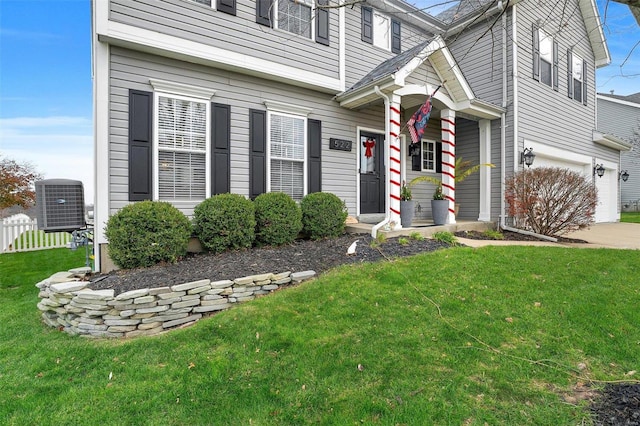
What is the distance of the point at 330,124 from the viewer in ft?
24.0

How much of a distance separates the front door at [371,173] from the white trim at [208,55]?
1.55 meters

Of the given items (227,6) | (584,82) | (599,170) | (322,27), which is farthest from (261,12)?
(599,170)

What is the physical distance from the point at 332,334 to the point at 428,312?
40.5 inches

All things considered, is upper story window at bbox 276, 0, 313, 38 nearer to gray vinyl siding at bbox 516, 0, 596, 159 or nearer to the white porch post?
the white porch post

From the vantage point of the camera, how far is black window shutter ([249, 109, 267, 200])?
20.5 ft

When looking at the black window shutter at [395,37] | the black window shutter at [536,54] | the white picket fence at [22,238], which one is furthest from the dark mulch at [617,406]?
Answer: the white picket fence at [22,238]

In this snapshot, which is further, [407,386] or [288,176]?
[288,176]

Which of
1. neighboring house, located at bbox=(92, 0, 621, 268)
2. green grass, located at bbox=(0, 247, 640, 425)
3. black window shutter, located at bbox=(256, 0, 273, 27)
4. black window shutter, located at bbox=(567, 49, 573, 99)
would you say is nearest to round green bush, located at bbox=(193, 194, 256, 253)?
neighboring house, located at bbox=(92, 0, 621, 268)

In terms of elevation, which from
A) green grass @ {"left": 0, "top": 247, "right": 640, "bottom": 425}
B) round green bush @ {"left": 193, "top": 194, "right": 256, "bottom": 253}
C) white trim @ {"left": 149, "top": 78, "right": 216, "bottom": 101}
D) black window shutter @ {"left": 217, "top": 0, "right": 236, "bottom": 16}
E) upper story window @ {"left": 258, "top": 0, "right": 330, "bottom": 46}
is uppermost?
upper story window @ {"left": 258, "top": 0, "right": 330, "bottom": 46}

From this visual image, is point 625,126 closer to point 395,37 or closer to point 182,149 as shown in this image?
point 395,37

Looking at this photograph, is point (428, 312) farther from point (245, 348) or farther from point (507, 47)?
point (507, 47)

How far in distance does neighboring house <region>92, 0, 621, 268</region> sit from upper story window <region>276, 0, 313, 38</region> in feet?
0.09

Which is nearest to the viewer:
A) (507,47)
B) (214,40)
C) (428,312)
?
(428,312)

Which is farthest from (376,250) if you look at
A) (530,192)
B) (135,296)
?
(530,192)
